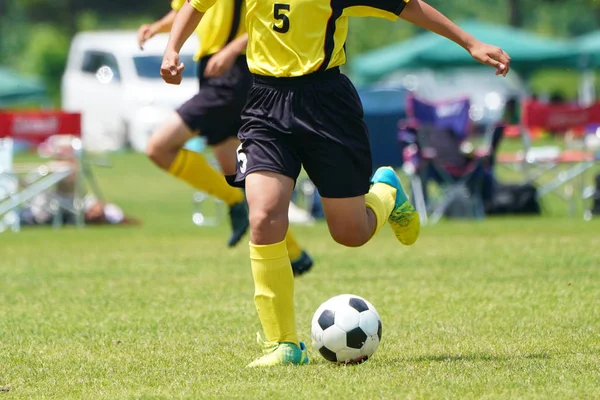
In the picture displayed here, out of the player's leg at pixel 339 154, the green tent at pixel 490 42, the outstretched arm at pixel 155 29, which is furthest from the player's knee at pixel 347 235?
the green tent at pixel 490 42

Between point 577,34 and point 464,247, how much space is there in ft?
166

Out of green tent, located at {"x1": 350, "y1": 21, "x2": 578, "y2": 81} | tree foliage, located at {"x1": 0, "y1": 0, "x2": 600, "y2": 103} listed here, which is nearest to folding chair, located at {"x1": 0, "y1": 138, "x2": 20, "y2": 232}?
green tent, located at {"x1": 350, "y1": 21, "x2": 578, "y2": 81}

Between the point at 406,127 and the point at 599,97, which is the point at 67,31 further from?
the point at 406,127

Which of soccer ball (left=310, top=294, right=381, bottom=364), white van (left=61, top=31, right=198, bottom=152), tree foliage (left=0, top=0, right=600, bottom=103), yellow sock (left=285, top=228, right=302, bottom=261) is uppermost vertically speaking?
soccer ball (left=310, top=294, right=381, bottom=364)

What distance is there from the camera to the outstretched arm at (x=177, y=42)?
5.22 meters

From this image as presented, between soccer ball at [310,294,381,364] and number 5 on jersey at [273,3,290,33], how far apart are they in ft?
3.91

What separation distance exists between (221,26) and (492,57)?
2.92 m

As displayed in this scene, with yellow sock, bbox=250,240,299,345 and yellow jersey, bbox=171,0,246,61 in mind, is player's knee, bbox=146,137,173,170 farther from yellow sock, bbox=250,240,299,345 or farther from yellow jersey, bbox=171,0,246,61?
yellow sock, bbox=250,240,299,345

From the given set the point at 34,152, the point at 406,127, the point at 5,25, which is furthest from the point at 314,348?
the point at 5,25

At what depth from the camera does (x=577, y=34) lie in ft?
193

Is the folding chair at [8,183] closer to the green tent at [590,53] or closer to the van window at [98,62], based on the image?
the green tent at [590,53]

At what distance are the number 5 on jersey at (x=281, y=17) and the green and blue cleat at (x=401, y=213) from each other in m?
1.25

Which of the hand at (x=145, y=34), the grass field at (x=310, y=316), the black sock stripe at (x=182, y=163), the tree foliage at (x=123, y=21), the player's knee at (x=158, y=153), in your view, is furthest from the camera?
the tree foliage at (x=123, y=21)

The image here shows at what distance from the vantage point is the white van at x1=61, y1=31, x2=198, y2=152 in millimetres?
29047
